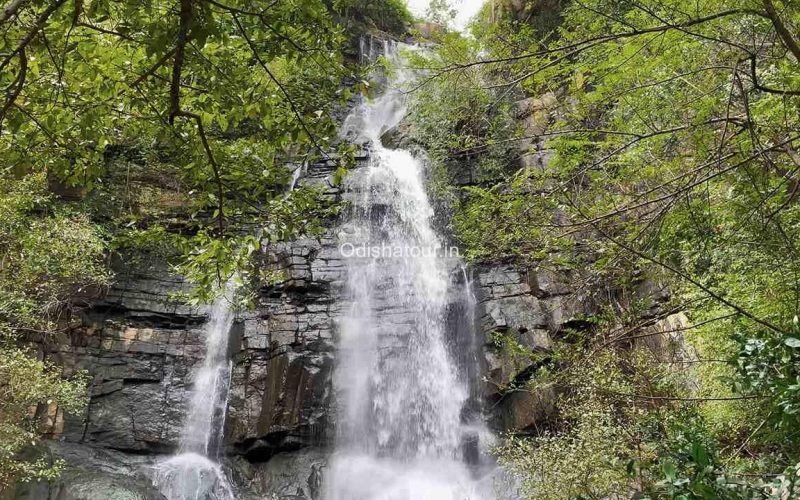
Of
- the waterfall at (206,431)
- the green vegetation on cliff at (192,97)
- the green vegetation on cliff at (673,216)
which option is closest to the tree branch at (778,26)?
the green vegetation on cliff at (673,216)

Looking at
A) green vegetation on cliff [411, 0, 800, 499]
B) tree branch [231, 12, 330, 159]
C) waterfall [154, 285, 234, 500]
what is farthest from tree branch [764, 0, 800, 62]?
waterfall [154, 285, 234, 500]

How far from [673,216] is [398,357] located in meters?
7.73

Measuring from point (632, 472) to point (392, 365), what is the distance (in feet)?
27.8

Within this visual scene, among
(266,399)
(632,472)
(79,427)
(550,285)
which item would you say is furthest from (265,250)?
(632,472)

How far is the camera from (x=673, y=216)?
4.37 meters

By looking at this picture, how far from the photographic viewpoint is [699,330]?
6785 millimetres

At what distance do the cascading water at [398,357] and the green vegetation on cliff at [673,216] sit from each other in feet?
8.61

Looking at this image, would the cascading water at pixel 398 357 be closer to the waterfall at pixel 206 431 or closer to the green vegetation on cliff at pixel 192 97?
the waterfall at pixel 206 431

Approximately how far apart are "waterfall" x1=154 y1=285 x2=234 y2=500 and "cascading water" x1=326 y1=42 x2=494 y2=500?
2.17 m

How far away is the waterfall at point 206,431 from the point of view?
917 cm

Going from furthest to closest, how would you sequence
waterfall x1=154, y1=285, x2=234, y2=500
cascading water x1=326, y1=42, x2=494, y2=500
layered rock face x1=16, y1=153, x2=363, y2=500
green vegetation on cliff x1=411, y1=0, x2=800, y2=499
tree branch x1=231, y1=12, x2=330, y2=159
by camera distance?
1. layered rock face x1=16, y1=153, x2=363, y2=500
2. cascading water x1=326, y1=42, x2=494, y2=500
3. waterfall x1=154, y1=285, x2=234, y2=500
4. green vegetation on cliff x1=411, y1=0, x2=800, y2=499
5. tree branch x1=231, y1=12, x2=330, y2=159

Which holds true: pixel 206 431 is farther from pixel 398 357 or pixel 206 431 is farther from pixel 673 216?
pixel 673 216

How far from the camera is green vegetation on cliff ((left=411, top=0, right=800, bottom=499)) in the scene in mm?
2969

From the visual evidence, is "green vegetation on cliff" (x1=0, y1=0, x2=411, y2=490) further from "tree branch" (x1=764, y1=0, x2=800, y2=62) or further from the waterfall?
the waterfall
